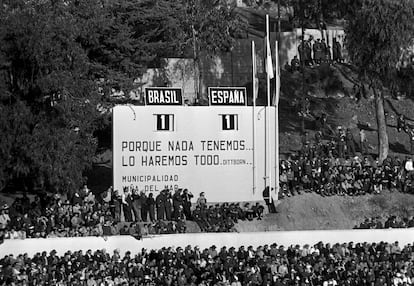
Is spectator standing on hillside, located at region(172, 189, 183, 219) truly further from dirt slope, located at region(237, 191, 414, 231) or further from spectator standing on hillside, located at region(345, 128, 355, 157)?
spectator standing on hillside, located at region(345, 128, 355, 157)

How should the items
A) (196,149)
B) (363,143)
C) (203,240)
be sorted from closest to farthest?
(203,240)
(196,149)
(363,143)

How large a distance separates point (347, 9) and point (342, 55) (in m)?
9.35

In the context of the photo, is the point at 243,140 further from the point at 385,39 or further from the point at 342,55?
the point at 342,55

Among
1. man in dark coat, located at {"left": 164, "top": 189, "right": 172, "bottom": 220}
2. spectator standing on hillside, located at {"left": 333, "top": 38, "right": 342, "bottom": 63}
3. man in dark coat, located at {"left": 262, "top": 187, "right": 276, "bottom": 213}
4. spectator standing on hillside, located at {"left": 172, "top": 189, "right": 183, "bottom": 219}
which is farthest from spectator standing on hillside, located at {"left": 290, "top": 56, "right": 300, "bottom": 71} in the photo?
man in dark coat, located at {"left": 164, "top": 189, "right": 172, "bottom": 220}

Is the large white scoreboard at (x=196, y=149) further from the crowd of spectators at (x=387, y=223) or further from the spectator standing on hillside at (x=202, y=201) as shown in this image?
the crowd of spectators at (x=387, y=223)

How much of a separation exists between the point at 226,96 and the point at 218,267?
375 inches

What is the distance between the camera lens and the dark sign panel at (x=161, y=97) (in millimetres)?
38688

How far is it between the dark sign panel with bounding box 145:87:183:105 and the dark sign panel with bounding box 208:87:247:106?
133cm

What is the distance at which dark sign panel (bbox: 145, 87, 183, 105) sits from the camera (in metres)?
38.7

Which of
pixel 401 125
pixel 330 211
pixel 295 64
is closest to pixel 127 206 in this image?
pixel 330 211

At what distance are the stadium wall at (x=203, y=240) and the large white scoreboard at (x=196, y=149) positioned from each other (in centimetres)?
383

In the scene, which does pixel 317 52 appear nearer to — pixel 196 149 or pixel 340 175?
pixel 340 175

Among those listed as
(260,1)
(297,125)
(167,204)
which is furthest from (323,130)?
(260,1)

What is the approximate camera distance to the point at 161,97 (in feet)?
127
